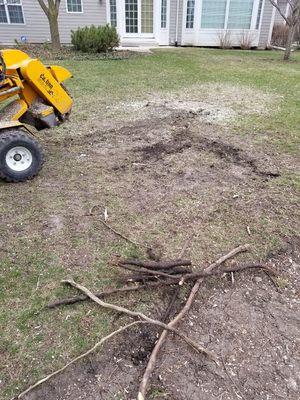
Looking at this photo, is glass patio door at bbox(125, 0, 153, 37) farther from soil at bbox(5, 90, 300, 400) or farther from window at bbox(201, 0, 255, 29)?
soil at bbox(5, 90, 300, 400)

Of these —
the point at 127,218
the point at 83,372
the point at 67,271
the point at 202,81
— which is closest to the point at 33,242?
the point at 67,271

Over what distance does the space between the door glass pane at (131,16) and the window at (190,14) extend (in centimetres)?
227

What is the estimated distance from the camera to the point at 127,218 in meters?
3.40

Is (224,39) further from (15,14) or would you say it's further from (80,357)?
(80,357)

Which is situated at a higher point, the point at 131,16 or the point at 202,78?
the point at 131,16

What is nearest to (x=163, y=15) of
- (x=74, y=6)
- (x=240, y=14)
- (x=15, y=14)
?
(x=240, y=14)

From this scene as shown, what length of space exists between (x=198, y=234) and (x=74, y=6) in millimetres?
14786

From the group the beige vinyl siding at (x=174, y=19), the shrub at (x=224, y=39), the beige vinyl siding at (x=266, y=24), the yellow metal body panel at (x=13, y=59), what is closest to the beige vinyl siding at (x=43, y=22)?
the beige vinyl siding at (x=174, y=19)

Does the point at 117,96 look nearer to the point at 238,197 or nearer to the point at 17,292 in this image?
the point at 238,197

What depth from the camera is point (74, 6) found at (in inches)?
589

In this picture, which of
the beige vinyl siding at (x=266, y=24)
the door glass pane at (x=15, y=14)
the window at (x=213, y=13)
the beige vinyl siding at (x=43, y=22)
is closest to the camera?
the door glass pane at (x=15, y=14)

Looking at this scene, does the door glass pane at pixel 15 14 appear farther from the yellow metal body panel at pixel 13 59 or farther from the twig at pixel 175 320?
the twig at pixel 175 320

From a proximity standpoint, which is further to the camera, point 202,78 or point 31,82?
point 202,78

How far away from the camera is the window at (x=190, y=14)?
1583cm
